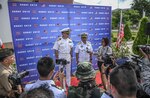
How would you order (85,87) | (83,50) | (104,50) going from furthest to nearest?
(83,50) → (104,50) → (85,87)

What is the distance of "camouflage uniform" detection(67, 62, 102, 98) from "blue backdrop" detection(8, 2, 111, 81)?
11.4 feet

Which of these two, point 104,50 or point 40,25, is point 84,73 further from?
point 40,25

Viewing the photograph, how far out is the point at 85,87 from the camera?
2674 mm

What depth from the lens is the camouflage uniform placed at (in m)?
2.57

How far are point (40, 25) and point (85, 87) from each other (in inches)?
160

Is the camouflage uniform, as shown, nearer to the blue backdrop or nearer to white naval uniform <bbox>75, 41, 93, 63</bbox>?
white naval uniform <bbox>75, 41, 93, 63</bbox>

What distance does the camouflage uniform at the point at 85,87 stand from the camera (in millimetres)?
2566

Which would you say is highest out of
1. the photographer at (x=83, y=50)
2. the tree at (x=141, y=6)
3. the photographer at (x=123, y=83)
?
the tree at (x=141, y=6)

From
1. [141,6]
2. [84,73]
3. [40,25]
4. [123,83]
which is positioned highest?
[141,6]

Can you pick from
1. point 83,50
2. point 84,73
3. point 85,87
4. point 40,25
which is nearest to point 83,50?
point 83,50

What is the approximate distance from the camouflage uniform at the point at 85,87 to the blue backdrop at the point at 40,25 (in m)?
3.47

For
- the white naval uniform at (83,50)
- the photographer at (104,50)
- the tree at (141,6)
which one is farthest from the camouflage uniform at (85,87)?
the tree at (141,6)

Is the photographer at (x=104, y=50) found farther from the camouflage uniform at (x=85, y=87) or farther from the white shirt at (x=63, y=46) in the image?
the camouflage uniform at (x=85, y=87)

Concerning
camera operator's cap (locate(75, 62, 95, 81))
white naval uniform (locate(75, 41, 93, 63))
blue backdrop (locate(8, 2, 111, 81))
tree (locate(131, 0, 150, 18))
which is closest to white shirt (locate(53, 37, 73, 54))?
white naval uniform (locate(75, 41, 93, 63))
